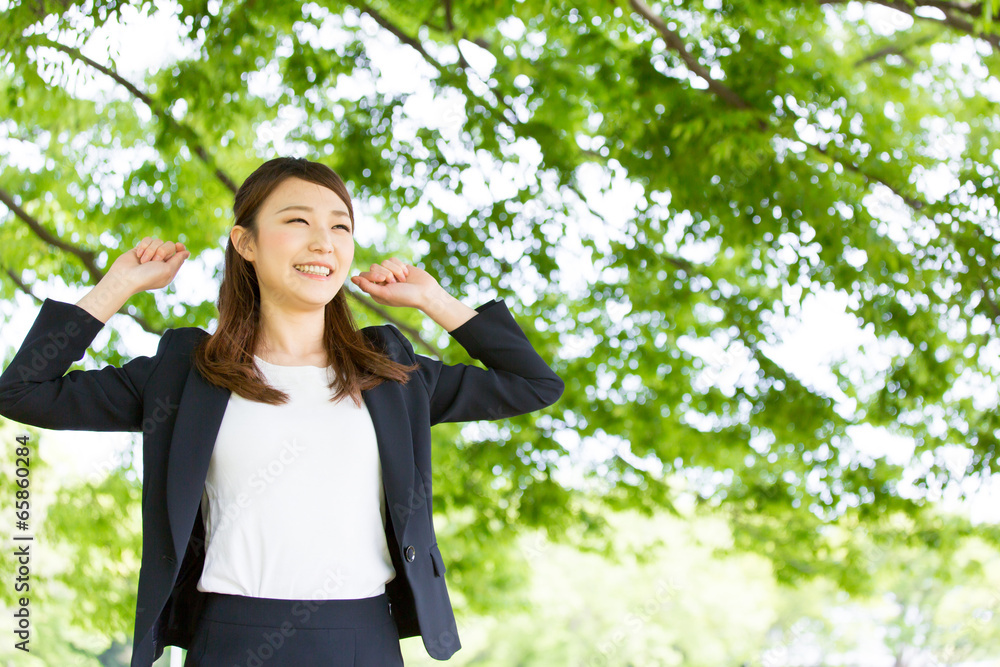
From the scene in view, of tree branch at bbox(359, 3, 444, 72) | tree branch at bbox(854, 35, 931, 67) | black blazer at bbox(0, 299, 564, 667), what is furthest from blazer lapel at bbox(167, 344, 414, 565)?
tree branch at bbox(854, 35, 931, 67)

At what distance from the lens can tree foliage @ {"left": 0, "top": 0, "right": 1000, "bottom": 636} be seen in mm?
4086

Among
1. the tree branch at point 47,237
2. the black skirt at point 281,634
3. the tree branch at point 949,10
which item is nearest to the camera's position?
the black skirt at point 281,634

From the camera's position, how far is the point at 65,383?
1.62 metres

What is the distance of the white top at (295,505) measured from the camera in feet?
5.10

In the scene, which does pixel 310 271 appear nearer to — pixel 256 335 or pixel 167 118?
pixel 256 335

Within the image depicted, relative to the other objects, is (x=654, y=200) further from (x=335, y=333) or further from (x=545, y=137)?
Result: (x=335, y=333)

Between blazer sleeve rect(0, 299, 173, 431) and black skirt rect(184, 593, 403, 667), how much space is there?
1.30ft

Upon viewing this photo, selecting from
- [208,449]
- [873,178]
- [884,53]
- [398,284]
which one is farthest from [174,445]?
[884,53]

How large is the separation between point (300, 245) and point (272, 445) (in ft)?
1.34

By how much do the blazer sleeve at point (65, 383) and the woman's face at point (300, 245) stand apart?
0.31 metres

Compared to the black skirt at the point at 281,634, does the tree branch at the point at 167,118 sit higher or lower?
higher

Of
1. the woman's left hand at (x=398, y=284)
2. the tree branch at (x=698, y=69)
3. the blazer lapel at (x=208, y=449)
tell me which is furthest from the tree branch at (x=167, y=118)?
the blazer lapel at (x=208, y=449)

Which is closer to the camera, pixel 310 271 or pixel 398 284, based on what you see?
pixel 310 271

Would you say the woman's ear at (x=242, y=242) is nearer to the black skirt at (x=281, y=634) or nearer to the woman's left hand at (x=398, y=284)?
the woman's left hand at (x=398, y=284)
